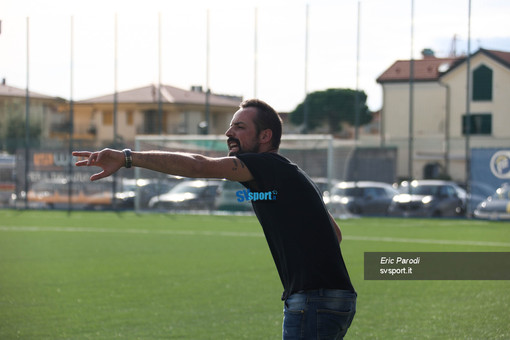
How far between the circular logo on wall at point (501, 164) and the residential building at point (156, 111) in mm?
11186

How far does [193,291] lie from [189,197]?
1883 centimetres

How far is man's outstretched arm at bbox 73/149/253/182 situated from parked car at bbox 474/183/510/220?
75.8 feet

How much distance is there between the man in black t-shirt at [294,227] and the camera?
12.0ft

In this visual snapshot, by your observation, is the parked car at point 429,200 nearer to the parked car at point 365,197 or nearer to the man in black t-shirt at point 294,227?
the parked car at point 365,197

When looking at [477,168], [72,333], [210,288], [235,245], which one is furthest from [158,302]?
[477,168]

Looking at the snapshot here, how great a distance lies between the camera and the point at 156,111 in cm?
3834

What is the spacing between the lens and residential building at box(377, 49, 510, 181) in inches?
1130

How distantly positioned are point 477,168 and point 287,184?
2399 centimetres

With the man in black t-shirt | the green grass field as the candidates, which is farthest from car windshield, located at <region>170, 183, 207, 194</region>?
the man in black t-shirt

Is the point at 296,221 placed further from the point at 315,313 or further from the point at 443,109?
the point at 443,109

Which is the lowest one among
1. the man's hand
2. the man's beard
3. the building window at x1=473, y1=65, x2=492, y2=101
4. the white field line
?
the white field line

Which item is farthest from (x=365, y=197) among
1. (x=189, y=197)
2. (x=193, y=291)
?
(x=193, y=291)

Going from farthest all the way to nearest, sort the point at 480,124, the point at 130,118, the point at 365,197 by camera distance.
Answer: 1. the point at 130,118
2. the point at 480,124
3. the point at 365,197

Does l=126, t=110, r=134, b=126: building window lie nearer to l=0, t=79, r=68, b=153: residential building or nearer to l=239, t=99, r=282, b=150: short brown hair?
l=0, t=79, r=68, b=153: residential building
